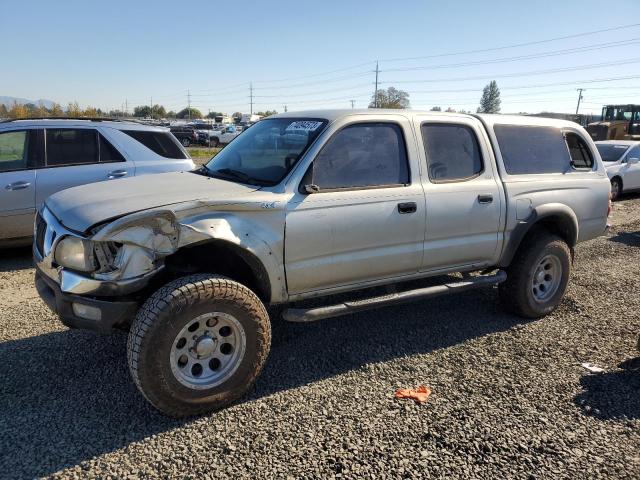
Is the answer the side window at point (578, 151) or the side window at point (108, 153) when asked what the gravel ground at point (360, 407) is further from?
the side window at point (108, 153)

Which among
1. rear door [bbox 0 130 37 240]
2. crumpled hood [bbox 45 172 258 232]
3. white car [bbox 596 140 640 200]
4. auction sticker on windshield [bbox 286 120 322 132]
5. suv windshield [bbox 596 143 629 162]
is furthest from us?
suv windshield [bbox 596 143 629 162]

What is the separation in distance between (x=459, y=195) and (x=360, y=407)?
6.47 feet

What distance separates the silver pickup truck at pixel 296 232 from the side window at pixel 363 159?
1 centimetres

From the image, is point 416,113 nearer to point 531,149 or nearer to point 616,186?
point 531,149

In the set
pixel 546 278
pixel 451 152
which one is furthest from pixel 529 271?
pixel 451 152

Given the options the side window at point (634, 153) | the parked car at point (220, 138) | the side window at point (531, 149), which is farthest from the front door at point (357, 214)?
the parked car at point (220, 138)

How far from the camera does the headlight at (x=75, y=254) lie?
10.1 ft

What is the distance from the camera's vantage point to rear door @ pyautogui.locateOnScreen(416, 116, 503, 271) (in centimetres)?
420

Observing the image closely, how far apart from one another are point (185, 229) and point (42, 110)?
57951 mm

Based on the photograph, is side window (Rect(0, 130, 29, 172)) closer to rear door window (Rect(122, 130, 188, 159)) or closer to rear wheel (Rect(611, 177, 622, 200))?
rear door window (Rect(122, 130, 188, 159))

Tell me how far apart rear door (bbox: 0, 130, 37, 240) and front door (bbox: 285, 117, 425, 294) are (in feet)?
14.2

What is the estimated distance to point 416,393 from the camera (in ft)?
11.7

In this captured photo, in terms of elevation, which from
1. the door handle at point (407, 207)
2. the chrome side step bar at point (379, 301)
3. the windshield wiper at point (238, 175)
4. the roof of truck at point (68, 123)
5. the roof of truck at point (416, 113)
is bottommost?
the chrome side step bar at point (379, 301)

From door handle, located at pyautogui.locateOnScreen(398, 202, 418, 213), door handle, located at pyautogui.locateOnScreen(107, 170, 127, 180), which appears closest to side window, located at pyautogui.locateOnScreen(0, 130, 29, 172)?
door handle, located at pyautogui.locateOnScreen(107, 170, 127, 180)
